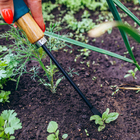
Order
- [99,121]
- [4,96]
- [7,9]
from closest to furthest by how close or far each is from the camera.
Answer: [7,9] → [99,121] → [4,96]

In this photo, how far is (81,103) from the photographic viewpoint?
3.45 ft

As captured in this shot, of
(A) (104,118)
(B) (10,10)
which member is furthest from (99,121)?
(B) (10,10)

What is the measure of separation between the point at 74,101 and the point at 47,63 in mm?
497

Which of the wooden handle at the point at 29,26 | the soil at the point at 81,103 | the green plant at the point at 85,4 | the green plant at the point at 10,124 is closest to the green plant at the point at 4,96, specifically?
the soil at the point at 81,103

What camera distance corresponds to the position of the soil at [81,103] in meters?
0.91

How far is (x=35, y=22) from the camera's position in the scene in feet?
2.51

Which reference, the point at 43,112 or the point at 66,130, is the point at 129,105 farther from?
the point at 43,112

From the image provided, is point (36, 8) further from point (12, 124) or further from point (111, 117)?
point (111, 117)

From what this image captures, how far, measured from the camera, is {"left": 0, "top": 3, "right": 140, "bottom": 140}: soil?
0.91 m

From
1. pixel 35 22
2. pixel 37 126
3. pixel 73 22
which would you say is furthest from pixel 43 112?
pixel 73 22

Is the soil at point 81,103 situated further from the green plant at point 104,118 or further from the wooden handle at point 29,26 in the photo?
the wooden handle at point 29,26

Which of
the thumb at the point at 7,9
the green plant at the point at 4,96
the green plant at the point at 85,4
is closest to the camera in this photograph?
the thumb at the point at 7,9

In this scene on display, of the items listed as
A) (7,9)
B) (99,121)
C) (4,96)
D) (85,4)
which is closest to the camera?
(7,9)

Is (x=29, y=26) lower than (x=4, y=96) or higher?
higher
